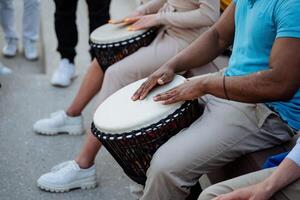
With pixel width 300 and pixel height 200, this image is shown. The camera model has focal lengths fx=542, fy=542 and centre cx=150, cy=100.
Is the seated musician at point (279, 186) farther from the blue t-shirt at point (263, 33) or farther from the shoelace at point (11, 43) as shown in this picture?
the shoelace at point (11, 43)

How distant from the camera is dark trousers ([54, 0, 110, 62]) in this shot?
326 cm

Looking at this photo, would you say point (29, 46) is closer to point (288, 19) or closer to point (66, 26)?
point (66, 26)

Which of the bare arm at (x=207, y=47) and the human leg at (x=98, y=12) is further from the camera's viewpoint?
the human leg at (x=98, y=12)

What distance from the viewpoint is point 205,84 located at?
191 cm

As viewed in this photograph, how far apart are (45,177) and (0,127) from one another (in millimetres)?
690

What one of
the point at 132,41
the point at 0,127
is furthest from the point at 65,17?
the point at 132,41

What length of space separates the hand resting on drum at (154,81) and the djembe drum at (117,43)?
1.35 ft

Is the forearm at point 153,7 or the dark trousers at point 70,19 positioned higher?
the forearm at point 153,7

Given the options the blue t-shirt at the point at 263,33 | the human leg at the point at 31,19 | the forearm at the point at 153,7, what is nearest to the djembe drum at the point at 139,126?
the blue t-shirt at the point at 263,33

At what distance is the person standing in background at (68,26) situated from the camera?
327cm

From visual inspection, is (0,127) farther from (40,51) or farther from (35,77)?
(40,51)

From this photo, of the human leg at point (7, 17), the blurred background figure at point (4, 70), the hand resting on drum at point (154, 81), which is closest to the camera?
the hand resting on drum at point (154, 81)

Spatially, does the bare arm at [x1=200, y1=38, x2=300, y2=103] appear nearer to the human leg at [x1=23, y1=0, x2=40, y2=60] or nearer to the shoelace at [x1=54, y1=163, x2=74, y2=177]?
the shoelace at [x1=54, y1=163, x2=74, y2=177]

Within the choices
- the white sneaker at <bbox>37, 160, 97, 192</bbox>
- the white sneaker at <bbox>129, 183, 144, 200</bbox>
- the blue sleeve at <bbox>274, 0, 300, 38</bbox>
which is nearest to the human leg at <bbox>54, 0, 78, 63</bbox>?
the white sneaker at <bbox>37, 160, 97, 192</bbox>
